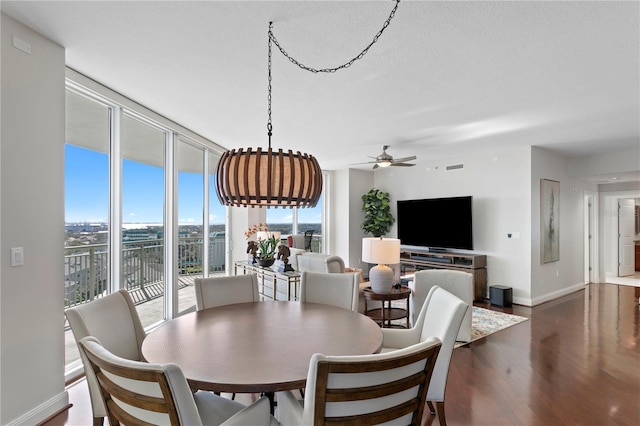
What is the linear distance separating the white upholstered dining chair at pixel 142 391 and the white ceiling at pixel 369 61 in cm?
189

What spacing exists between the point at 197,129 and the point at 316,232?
434cm

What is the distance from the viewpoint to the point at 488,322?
15.1 feet

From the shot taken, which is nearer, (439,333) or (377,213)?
(439,333)

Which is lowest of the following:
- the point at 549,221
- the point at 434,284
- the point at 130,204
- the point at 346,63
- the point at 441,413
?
the point at 441,413

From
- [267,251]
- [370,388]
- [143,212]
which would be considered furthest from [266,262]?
[370,388]

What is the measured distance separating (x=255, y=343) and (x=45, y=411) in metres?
1.74

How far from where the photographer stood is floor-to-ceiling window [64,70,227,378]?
10.4 ft

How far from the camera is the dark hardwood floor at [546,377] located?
94.7 inches

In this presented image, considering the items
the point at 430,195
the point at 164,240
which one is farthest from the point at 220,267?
the point at 430,195

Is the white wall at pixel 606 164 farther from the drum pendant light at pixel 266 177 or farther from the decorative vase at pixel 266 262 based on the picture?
the drum pendant light at pixel 266 177

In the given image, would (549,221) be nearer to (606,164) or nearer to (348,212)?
(606,164)

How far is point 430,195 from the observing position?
7.09 m

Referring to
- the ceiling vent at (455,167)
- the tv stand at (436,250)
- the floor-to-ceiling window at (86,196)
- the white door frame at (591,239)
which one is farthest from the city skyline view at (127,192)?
the white door frame at (591,239)

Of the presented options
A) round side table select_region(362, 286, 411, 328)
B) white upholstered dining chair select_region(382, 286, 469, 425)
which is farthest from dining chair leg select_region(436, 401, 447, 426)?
round side table select_region(362, 286, 411, 328)
